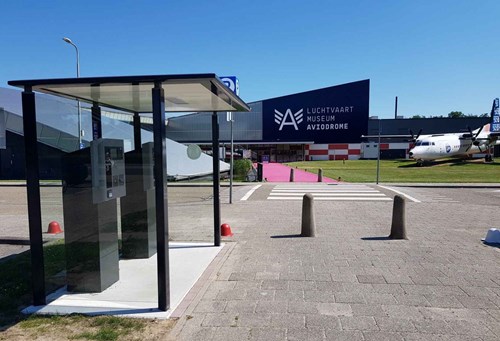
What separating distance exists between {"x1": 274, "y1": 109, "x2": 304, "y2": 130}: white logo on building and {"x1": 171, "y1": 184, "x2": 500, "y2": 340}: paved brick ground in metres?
48.1

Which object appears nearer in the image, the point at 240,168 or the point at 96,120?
the point at 96,120

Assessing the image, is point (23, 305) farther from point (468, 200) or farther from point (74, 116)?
point (468, 200)

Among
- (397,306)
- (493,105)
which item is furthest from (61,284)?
(493,105)

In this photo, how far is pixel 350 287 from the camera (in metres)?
4.71

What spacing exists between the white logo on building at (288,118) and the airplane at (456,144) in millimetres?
18255

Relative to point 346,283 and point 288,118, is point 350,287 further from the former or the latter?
point 288,118

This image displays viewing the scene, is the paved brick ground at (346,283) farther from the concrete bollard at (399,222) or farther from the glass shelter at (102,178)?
the glass shelter at (102,178)

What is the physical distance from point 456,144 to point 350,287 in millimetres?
40640

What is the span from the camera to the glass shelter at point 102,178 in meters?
4.00

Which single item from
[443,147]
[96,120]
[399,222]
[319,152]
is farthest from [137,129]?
[319,152]

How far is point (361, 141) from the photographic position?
5525 cm

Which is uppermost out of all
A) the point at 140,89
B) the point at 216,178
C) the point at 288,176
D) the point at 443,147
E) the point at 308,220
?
the point at 140,89

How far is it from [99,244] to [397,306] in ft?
11.9

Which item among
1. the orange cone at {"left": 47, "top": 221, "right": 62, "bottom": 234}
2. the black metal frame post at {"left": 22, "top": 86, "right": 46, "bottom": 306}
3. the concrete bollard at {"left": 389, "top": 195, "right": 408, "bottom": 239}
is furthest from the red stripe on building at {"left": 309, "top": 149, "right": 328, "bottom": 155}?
the black metal frame post at {"left": 22, "top": 86, "right": 46, "bottom": 306}
